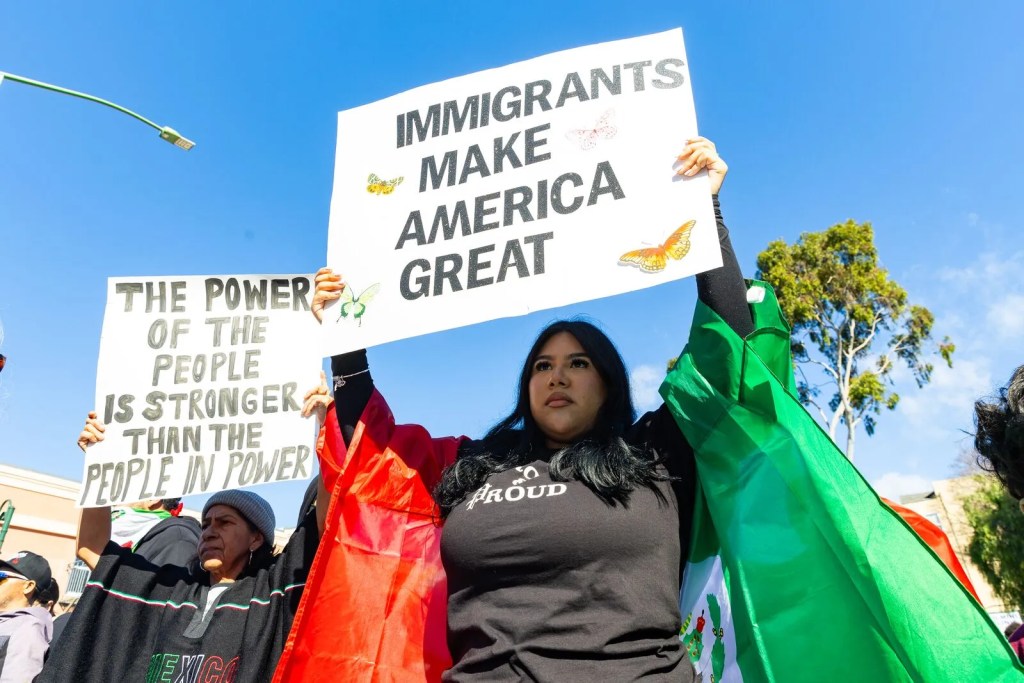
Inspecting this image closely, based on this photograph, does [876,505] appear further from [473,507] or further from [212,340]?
[212,340]

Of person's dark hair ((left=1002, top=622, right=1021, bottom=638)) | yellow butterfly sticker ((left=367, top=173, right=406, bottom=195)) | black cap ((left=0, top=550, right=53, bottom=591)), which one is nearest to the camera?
yellow butterfly sticker ((left=367, top=173, right=406, bottom=195))

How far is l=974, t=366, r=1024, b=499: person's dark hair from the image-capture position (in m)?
1.72

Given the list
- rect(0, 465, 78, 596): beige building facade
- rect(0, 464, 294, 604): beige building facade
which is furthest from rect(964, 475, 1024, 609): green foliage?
rect(0, 465, 78, 596): beige building facade

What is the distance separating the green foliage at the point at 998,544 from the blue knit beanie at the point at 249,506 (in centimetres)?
1741

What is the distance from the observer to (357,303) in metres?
2.61

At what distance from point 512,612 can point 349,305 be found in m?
1.35

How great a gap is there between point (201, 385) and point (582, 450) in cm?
208

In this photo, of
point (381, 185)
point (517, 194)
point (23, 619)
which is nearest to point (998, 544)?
point (517, 194)

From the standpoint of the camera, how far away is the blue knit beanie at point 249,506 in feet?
10.7

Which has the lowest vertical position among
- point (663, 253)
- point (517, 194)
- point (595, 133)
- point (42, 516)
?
point (663, 253)

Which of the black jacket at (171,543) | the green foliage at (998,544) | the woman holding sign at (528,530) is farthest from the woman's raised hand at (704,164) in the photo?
the green foliage at (998,544)

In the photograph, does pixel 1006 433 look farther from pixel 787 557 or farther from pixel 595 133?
pixel 595 133

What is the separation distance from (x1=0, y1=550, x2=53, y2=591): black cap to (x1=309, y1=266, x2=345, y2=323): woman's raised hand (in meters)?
2.98

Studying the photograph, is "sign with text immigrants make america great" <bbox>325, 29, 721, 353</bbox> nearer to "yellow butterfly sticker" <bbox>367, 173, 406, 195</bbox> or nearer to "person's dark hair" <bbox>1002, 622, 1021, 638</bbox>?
"yellow butterfly sticker" <bbox>367, 173, 406, 195</bbox>
